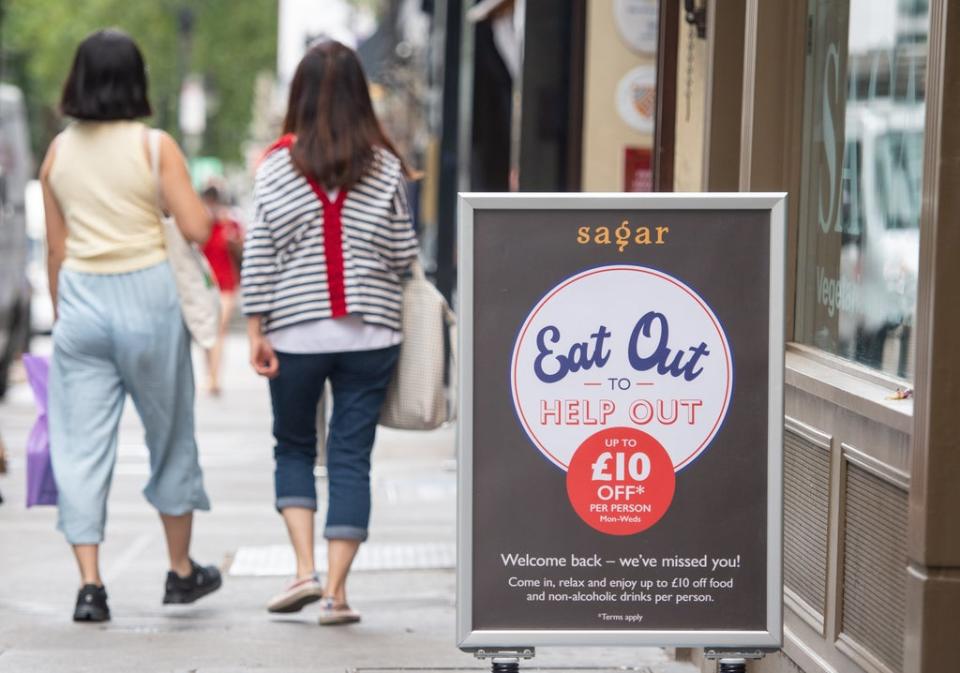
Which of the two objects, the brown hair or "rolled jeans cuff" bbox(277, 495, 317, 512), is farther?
"rolled jeans cuff" bbox(277, 495, 317, 512)

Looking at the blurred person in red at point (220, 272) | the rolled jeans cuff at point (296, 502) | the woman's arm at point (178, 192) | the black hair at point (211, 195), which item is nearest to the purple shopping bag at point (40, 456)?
the woman's arm at point (178, 192)

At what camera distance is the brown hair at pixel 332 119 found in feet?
19.9

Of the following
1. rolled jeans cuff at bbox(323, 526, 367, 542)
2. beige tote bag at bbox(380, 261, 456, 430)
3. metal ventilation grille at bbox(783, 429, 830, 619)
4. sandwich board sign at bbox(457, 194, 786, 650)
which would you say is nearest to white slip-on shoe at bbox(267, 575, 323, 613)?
rolled jeans cuff at bbox(323, 526, 367, 542)

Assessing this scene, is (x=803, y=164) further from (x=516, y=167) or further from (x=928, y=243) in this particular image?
(x=516, y=167)

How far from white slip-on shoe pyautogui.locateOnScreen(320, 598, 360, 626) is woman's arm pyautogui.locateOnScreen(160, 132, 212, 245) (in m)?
1.28

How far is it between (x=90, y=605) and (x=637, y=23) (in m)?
3.86

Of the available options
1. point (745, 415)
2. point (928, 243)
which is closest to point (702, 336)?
point (745, 415)

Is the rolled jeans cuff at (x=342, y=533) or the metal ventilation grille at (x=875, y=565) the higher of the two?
the metal ventilation grille at (x=875, y=565)

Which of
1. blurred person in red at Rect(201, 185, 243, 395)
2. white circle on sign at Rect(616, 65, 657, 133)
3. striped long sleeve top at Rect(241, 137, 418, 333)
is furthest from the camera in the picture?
blurred person in red at Rect(201, 185, 243, 395)

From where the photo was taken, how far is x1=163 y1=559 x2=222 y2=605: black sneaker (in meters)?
6.49

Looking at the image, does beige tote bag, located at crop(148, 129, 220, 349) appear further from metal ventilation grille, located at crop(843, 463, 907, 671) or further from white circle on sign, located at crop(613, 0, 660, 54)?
white circle on sign, located at crop(613, 0, 660, 54)

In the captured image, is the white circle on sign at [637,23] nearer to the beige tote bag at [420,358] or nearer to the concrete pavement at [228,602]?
the concrete pavement at [228,602]

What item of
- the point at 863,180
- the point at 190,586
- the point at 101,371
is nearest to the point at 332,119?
the point at 101,371

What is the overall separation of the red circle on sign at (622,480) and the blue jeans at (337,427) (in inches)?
81.9
